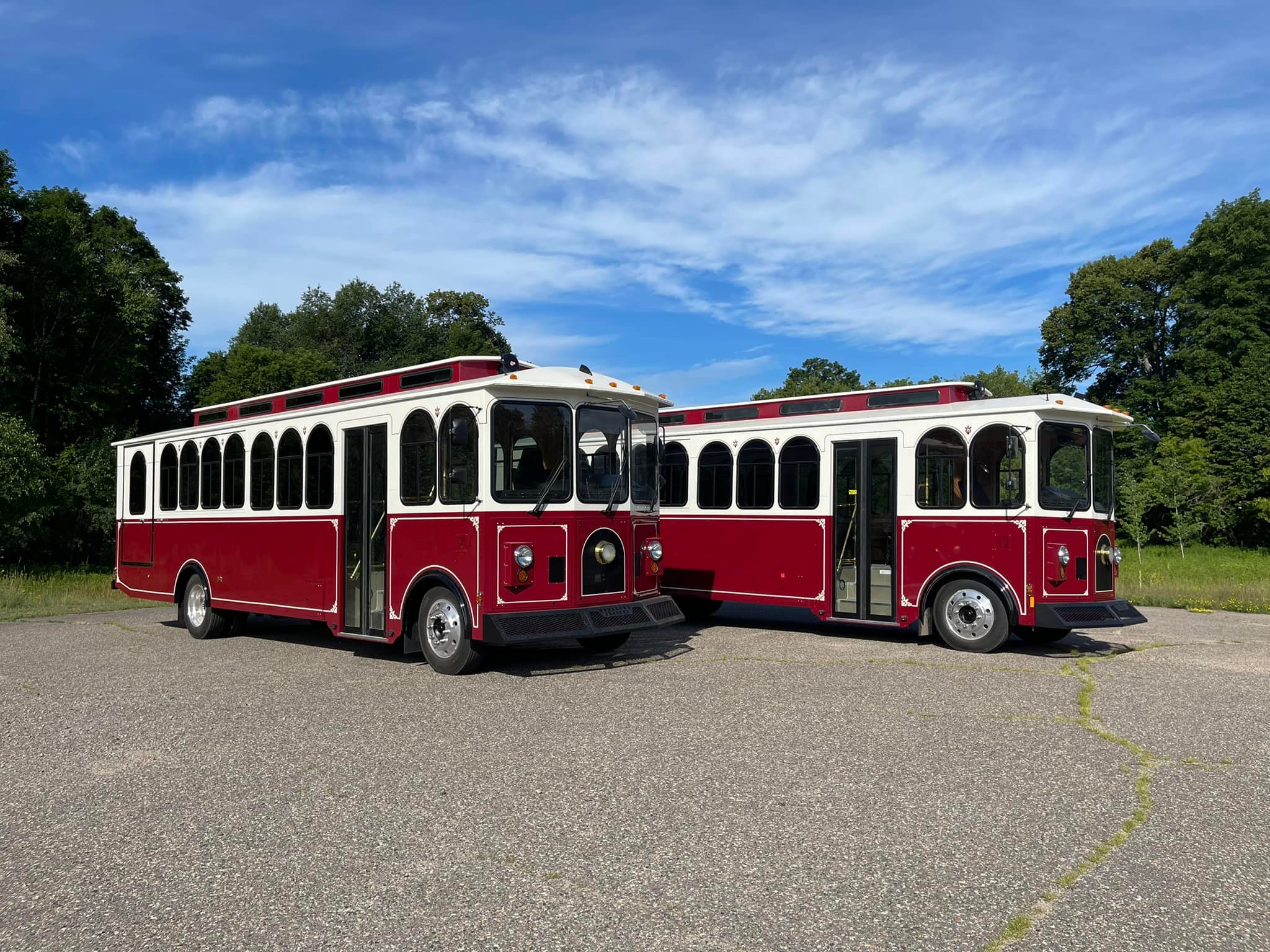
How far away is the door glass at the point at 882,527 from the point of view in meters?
11.6

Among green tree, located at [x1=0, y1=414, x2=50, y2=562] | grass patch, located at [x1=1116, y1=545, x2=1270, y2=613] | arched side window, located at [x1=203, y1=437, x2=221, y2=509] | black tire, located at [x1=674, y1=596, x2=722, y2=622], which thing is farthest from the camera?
green tree, located at [x1=0, y1=414, x2=50, y2=562]

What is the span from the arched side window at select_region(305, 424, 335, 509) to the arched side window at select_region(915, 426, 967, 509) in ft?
21.5

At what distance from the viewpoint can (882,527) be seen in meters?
11.7

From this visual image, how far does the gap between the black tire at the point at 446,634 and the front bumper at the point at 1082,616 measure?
5.72m

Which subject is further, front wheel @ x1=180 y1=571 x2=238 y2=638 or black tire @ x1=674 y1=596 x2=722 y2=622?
black tire @ x1=674 y1=596 x2=722 y2=622

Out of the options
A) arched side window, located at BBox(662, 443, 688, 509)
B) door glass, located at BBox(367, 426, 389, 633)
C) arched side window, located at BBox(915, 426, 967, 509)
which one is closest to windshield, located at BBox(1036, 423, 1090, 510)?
arched side window, located at BBox(915, 426, 967, 509)

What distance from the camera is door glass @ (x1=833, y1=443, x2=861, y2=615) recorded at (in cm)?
1199

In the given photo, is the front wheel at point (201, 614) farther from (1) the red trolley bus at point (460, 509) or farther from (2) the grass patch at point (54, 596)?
(2) the grass patch at point (54, 596)

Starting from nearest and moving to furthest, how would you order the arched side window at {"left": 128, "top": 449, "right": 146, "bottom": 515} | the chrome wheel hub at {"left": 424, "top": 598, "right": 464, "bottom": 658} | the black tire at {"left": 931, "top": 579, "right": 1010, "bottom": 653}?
the chrome wheel hub at {"left": 424, "top": 598, "right": 464, "bottom": 658}
the black tire at {"left": 931, "top": 579, "right": 1010, "bottom": 653}
the arched side window at {"left": 128, "top": 449, "right": 146, "bottom": 515}

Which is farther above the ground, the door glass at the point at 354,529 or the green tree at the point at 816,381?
the green tree at the point at 816,381

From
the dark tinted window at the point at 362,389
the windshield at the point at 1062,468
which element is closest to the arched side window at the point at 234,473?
the dark tinted window at the point at 362,389

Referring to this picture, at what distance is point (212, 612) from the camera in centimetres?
1259

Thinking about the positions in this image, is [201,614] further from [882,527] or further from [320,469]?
[882,527]

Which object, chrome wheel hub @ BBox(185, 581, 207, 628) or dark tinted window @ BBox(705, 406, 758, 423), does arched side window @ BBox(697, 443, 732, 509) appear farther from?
chrome wheel hub @ BBox(185, 581, 207, 628)
